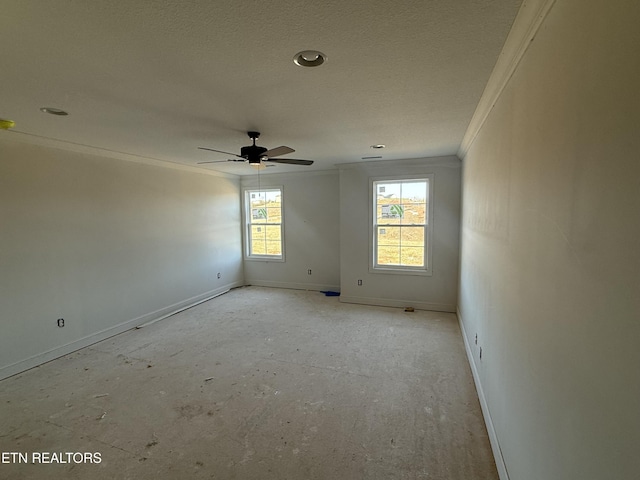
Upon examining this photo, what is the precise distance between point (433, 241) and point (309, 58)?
3.83 metres

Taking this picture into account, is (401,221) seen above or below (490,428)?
above

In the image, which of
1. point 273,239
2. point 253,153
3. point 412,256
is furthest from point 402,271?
point 253,153

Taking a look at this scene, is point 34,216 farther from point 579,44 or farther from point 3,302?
point 579,44

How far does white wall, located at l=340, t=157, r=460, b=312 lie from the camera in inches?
183

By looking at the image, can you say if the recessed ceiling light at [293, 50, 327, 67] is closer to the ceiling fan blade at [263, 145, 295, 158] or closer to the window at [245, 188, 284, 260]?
the ceiling fan blade at [263, 145, 295, 158]

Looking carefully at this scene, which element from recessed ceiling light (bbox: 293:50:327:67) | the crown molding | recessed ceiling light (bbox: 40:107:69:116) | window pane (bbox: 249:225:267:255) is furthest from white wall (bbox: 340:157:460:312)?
recessed ceiling light (bbox: 40:107:69:116)

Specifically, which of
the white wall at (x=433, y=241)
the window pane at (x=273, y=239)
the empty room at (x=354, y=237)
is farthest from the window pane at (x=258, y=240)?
the white wall at (x=433, y=241)

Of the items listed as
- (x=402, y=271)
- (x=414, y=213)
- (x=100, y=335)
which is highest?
(x=414, y=213)

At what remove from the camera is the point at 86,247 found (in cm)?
369

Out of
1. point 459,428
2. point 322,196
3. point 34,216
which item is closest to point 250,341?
point 459,428

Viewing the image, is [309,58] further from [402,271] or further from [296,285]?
[296,285]

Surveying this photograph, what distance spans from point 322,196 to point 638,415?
5.46 meters

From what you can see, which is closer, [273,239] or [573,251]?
[573,251]

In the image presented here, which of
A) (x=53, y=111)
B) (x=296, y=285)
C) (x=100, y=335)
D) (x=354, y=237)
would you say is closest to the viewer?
(x=53, y=111)
